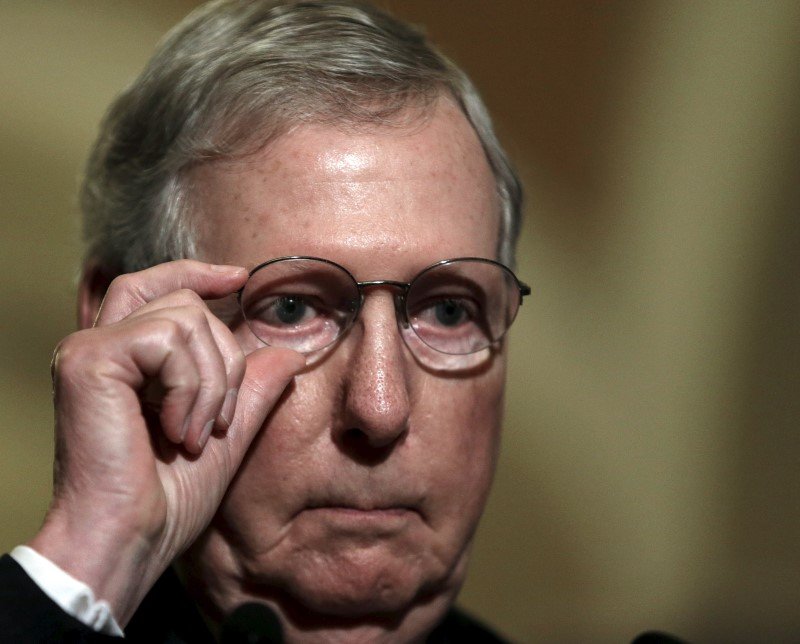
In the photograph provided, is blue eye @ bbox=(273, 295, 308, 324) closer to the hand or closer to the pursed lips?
the hand

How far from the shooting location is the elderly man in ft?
4.11

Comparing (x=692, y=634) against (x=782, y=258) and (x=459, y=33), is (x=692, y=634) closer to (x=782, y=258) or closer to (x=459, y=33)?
(x=782, y=258)

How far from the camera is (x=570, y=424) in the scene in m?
2.86

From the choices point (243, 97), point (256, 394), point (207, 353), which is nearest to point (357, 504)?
point (256, 394)

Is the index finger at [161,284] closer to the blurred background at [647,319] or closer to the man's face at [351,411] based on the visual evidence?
the man's face at [351,411]

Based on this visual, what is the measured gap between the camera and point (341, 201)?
1.48m

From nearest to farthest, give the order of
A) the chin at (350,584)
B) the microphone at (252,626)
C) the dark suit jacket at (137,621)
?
the dark suit jacket at (137,621), the microphone at (252,626), the chin at (350,584)

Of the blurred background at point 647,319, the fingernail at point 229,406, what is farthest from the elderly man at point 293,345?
the blurred background at point 647,319

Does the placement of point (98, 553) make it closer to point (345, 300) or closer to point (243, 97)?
point (345, 300)

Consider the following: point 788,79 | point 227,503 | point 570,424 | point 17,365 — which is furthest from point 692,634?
point 17,365

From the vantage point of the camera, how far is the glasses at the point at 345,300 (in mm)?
1467

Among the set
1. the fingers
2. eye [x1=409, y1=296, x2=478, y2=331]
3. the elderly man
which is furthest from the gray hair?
the fingers

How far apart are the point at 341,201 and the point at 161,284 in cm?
31

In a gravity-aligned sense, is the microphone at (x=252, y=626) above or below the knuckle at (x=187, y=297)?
below
